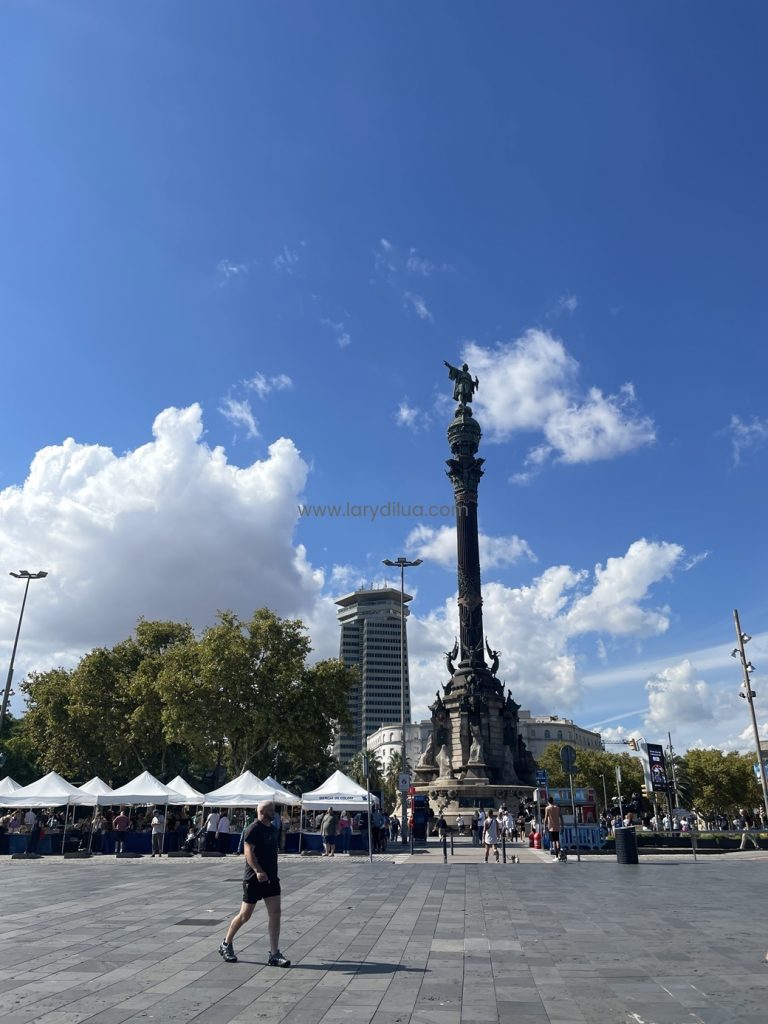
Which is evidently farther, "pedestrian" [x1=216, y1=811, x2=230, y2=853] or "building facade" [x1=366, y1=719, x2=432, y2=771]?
"building facade" [x1=366, y1=719, x2=432, y2=771]

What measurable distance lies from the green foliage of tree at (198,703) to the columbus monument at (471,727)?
11694 millimetres

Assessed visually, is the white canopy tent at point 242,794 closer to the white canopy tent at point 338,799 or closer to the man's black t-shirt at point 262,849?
the white canopy tent at point 338,799

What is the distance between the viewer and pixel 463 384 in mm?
71688

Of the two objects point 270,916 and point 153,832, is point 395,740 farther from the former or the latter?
point 270,916

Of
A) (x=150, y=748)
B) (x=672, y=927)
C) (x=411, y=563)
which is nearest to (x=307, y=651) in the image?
(x=411, y=563)

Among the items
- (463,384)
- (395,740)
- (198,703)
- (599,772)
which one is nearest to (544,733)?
(395,740)

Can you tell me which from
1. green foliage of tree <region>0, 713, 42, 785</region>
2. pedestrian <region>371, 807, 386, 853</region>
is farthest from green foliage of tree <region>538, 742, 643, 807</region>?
pedestrian <region>371, 807, 386, 853</region>

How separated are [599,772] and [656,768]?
52.1 meters

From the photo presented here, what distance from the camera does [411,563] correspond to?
146 feet

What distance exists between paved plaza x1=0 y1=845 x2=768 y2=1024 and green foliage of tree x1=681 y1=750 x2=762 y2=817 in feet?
215

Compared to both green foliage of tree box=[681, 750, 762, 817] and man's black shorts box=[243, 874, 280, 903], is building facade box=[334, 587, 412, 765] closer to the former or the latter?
green foliage of tree box=[681, 750, 762, 817]

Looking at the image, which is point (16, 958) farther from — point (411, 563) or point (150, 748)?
point (150, 748)

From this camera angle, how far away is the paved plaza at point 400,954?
21.7 ft

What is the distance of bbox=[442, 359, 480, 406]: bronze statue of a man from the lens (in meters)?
71.1
